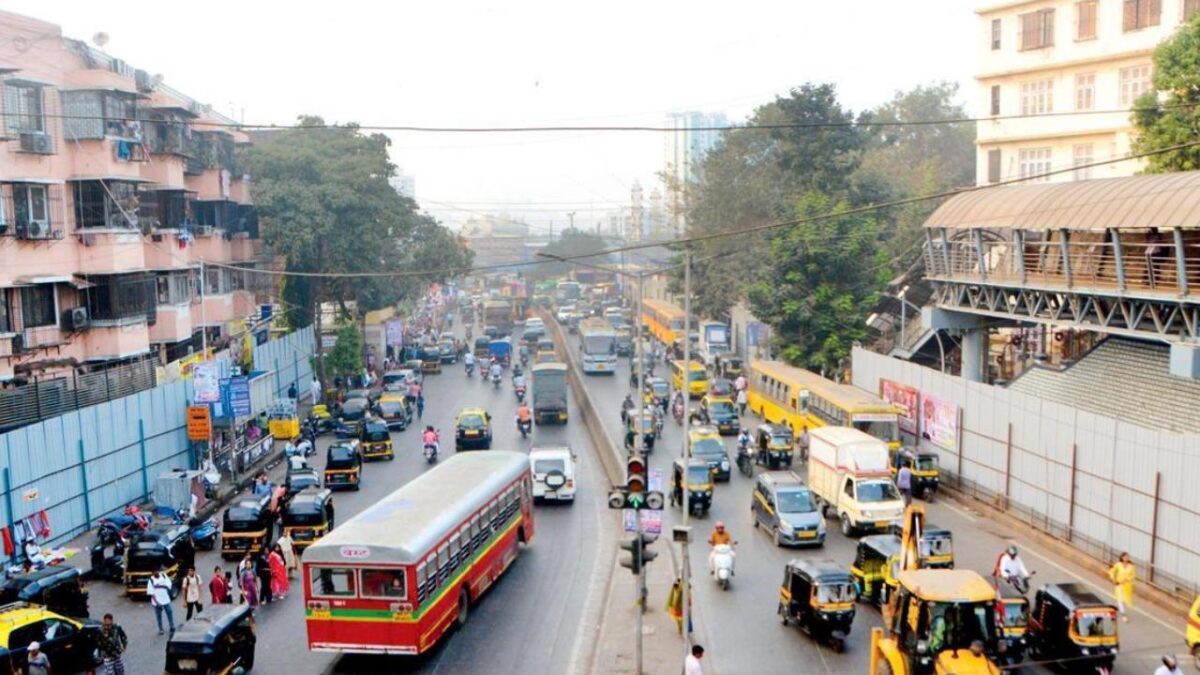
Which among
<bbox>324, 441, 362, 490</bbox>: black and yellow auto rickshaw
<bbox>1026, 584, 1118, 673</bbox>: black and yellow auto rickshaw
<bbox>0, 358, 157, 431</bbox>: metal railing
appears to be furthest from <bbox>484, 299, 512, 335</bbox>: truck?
<bbox>1026, 584, 1118, 673</bbox>: black and yellow auto rickshaw

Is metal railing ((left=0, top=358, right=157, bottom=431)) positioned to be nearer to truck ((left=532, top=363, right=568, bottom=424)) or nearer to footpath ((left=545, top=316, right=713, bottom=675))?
footpath ((left=545, top=316, right=713, bottom=675))

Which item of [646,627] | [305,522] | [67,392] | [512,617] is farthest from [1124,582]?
[67,392]

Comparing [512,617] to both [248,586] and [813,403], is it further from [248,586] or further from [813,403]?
[813,403]

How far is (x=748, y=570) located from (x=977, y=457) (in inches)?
398

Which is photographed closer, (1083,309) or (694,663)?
(694,663)

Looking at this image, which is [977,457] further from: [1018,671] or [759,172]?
[759,172]

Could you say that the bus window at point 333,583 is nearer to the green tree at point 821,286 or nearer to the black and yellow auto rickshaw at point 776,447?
the black and yellow auto rickshaw at point 776,447

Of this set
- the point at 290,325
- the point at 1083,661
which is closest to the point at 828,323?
the point at 290,325

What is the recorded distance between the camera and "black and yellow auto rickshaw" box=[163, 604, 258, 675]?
17.9 m

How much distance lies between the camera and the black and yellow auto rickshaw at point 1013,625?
18.5 m

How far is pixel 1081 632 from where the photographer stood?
1800 centimetres

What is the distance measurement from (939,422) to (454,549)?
19064mm

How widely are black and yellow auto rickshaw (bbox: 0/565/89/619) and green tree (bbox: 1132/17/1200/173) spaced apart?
2793 cm

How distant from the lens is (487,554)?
23516mm
